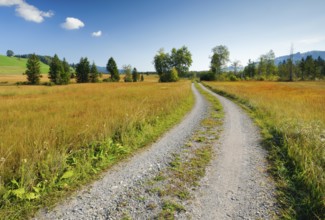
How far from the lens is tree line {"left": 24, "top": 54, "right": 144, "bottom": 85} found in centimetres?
5550

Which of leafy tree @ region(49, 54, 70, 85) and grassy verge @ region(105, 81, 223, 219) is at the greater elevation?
leafy tree @ region(49, 54, 70, 85)

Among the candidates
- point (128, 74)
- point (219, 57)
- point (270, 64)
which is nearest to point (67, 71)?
point (128, 74)

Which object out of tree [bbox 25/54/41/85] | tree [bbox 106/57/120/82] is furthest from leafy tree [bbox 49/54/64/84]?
tree [bbox 106/57/120/82]

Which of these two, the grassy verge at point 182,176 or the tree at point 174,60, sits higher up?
the tree at point 174,60

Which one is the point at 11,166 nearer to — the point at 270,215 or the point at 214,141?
the point at 270,215

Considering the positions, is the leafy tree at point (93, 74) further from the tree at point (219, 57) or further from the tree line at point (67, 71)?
the tree at point (219, 57)

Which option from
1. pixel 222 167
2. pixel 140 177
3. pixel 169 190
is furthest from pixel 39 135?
pixel 222 167

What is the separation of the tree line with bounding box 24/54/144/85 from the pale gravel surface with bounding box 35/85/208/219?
192ft

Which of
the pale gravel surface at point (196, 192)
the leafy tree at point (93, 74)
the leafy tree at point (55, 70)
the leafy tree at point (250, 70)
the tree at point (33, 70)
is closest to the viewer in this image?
the pale gravel surface at point (196, 192)

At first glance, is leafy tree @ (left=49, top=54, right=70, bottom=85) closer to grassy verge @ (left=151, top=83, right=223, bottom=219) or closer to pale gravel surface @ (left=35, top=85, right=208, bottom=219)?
pale gravel surface @ (left=35, top=85, right=208, bottom=219)

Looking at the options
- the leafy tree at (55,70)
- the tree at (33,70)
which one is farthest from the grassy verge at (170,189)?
the tree at (33,70)

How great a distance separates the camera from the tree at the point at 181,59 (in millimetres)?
73250

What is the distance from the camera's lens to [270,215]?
3.09 m

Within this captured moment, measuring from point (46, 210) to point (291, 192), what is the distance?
4.88 metres
